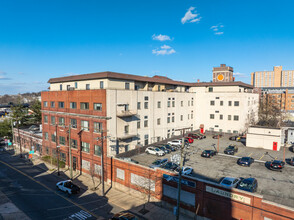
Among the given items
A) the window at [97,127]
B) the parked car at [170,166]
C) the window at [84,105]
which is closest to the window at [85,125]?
the window at [97,127]

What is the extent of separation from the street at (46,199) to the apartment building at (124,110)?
7.54 m

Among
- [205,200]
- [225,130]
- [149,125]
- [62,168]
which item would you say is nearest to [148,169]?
[205,200]

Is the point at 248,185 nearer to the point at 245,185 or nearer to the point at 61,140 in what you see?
the point at 245,185

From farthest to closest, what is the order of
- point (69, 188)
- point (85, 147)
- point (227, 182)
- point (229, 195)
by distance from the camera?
point (85, 147)
point (69, 188)
point (227, 182)
point (229, 195)

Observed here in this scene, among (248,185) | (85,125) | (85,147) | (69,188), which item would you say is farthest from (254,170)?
(85,125)

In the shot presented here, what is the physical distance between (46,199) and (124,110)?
19608mm

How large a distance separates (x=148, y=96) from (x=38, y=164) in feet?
106

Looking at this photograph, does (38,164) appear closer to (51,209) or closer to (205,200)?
(51,209)

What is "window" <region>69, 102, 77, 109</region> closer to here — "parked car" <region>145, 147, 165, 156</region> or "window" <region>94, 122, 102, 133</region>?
"window" <region>94, 122, 102, 133</region>

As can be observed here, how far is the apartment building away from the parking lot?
23.4 ft

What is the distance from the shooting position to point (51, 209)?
90.4 ft

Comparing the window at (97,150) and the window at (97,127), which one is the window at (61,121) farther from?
the window at (97,150)

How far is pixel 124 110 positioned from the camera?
39.2 m

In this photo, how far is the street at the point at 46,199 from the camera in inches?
1035
